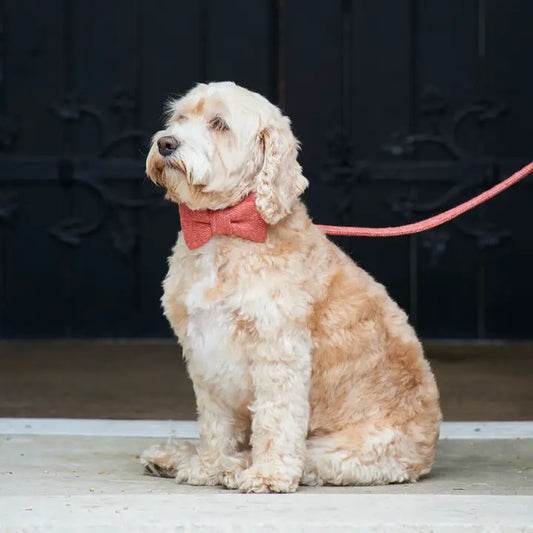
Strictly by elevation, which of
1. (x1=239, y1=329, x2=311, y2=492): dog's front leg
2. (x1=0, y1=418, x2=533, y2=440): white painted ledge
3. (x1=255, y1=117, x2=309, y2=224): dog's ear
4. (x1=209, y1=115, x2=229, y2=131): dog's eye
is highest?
(x1=209, y1=115, x2=229, y2=131): dog's eye

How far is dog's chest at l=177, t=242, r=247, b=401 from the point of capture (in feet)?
13.8

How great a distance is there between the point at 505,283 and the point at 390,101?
1.39m

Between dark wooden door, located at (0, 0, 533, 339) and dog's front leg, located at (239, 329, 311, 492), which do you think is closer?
dog's front leg, located at (239, 329, 311, 492)

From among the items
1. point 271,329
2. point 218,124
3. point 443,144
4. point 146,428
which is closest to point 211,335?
point 271,329

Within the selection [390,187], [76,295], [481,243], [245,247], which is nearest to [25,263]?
[76,295]

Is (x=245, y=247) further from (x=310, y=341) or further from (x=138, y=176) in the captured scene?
(x=138, y=176)

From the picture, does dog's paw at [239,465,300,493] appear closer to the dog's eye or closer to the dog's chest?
the dog's chest

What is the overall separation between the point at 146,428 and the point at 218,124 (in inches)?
70.6

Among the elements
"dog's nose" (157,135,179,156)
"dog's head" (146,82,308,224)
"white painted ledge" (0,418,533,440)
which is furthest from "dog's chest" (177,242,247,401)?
"white painted ledge" (0,418,533,440)

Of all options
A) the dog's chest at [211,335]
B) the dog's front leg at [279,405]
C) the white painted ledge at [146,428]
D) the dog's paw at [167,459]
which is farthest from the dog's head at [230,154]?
the white painted ledge at [146,428]

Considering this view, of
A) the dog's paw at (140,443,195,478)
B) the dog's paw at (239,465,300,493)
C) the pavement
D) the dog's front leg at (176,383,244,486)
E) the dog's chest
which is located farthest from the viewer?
the dog's paw at (140,443,195,478)

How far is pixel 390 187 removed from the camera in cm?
847

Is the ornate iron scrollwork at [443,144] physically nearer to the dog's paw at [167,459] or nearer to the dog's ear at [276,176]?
the dog's paw at [167,459]

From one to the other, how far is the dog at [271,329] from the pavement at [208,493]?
0.43ft
